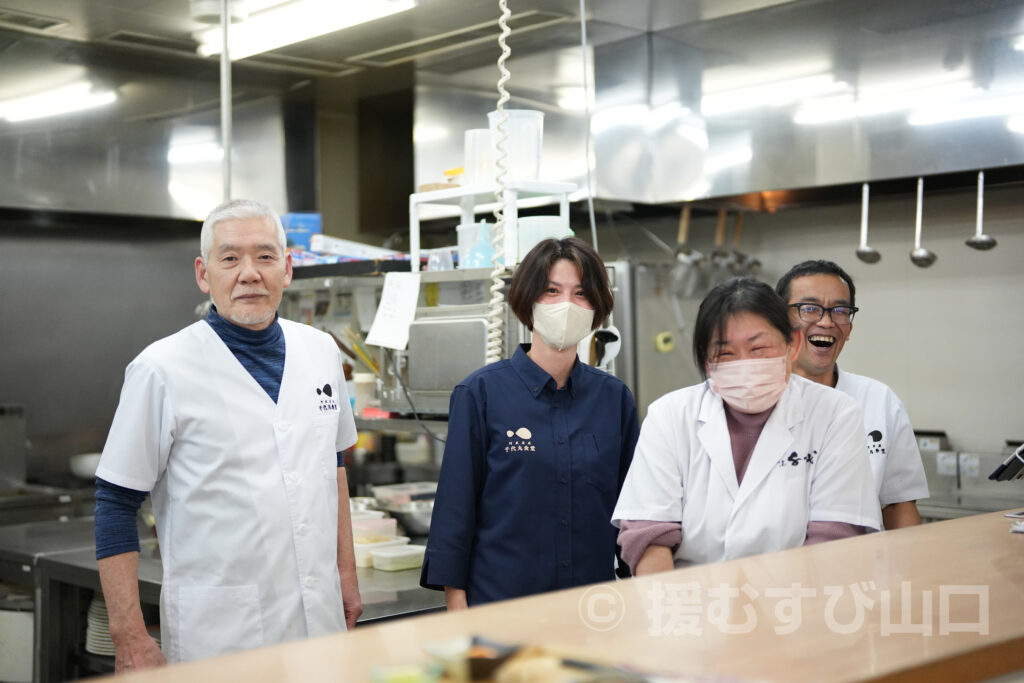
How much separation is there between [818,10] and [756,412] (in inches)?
104

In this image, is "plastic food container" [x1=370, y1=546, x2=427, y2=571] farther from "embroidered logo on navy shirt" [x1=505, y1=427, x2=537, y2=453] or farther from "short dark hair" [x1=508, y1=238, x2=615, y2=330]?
"short dark hair" [x1=508, y1=238, x2=615, y2=330]

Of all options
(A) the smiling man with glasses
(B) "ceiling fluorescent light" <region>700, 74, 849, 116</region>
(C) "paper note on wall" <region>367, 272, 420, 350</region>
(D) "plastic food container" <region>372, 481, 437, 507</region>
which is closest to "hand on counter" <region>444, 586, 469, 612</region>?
(C) "paper note on wall" <region>367, 272, 420, 350</region>

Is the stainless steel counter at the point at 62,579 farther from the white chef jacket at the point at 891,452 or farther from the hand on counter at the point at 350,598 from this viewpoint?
the white chef jacket at the point at 891,452

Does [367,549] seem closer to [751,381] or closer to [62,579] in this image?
[62,579]

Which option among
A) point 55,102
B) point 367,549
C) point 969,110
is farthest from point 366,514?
point 969,110

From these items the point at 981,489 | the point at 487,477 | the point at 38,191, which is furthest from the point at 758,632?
the point at 38,191

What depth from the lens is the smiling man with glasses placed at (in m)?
2.35

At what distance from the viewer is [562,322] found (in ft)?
7.16

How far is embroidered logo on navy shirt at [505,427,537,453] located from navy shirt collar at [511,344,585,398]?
88 mm

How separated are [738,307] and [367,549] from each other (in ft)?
5.36

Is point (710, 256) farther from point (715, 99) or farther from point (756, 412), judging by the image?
point (756, 412)

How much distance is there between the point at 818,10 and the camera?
4.11 m

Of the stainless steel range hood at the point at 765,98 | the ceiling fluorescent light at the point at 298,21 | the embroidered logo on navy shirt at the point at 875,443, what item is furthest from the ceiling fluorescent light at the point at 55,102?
the embroidered logo on navy shirt at the point at 875,443

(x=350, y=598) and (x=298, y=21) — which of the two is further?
(x=298, y=21)
